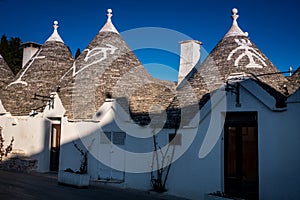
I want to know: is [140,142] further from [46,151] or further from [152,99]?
[46,151]

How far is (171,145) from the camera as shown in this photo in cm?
1095

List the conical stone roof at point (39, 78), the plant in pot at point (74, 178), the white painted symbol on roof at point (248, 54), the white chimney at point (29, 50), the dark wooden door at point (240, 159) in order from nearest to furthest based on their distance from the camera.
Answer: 1. the dark wooden door at point (240, 159)
2. the plant in pot at point (74, 178)
3. the white painted symbol on roof at point (248, 54)
4. the conical stone roof at point (39, 78)
5. the white chimney at point (29, 50)

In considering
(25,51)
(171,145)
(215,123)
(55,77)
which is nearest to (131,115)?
(171,145)

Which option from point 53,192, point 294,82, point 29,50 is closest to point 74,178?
point 53,192

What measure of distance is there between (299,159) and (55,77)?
40.5 feet

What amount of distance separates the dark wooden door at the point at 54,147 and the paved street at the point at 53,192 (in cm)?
244

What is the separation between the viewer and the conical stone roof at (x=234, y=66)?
1188 centimetres

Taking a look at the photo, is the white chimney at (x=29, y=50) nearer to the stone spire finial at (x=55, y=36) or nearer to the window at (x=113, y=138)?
the stone spire finial at (x=55, y=36)

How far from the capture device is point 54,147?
15.4 meters

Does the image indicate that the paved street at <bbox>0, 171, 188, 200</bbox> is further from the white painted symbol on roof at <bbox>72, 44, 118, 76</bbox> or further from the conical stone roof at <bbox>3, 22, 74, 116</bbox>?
the white painted symbol on roof at <bbox>72, 44, 118, 76</bbox>

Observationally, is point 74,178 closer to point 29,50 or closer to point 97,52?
point 97,52

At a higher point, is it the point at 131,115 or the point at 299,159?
the point at 131,115

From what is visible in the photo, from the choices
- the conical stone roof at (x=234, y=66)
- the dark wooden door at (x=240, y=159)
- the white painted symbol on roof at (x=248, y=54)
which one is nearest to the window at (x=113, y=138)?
the conical stone roof at (x=234, y=66)

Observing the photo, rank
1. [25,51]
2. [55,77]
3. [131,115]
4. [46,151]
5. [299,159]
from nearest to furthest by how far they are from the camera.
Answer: [299,159], [131,115], [46,151], [55,77], [25,51]
